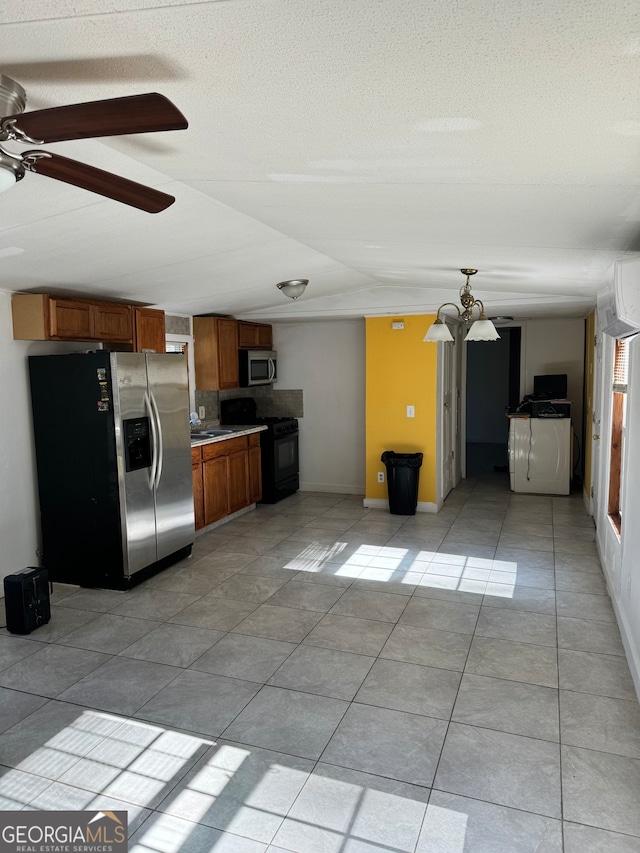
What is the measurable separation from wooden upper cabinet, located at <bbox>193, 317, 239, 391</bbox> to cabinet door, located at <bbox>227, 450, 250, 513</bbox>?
83 centimetres

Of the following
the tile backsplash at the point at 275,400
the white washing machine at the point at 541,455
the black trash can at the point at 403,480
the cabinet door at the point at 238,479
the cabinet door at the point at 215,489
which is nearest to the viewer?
the cabinet door at the point at 215,489

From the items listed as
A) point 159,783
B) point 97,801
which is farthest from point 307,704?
point 97,801

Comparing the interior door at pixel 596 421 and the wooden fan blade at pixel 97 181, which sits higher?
the wooden fan blade at pixel 97 181

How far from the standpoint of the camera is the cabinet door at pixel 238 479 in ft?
21.2

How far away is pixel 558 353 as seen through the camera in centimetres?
829

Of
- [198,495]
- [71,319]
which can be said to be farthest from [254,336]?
[71,319]

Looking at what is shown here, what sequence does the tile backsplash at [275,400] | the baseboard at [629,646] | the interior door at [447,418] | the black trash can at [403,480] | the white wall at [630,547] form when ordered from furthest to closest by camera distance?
the tile backsplash at [275,400]
the interior door at [447,418]
the black trash can at [403,480]
the white wall at [630,547]
the baseboard at [629,646]

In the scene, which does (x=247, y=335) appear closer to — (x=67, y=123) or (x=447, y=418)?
(x=447, y=418)

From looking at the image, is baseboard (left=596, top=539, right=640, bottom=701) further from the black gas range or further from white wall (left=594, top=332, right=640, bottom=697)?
the black gas range

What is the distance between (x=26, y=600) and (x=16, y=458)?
1215 millimetres

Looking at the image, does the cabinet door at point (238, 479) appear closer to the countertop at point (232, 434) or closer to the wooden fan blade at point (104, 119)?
the countertop at point (232, 434)

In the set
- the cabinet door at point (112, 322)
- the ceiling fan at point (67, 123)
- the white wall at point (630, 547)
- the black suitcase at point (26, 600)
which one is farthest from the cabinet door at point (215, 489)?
the ceiling fan at point (67, 123)

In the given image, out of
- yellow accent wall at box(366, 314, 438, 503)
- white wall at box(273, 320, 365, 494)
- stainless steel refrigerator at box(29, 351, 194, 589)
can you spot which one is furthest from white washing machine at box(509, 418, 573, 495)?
stainless steel refrigerator at box(29, 351, 194, 589)

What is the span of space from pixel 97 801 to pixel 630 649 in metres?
2.77
